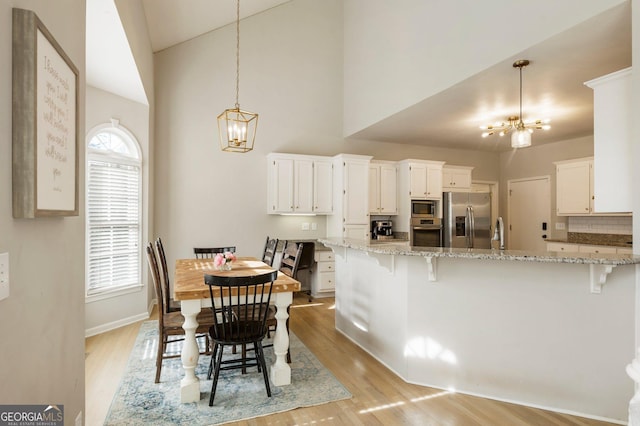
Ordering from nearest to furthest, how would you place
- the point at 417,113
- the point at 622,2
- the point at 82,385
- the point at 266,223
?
the point at 82,385 < the point at 622,2 < the point at 417,113 < the point at 266,223

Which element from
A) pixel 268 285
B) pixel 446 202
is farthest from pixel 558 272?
pixel 446 202

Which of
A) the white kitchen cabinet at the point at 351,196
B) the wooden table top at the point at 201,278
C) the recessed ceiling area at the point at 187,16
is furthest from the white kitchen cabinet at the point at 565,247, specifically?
the recessed ceiling area at the point at 187,16

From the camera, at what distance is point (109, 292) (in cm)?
390

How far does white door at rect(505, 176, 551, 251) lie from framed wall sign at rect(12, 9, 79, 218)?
7.14 m

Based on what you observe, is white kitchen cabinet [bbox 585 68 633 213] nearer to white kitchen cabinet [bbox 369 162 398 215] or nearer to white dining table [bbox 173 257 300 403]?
white dining table [bbox 173 257 300 403]

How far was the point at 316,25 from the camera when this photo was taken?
595cm

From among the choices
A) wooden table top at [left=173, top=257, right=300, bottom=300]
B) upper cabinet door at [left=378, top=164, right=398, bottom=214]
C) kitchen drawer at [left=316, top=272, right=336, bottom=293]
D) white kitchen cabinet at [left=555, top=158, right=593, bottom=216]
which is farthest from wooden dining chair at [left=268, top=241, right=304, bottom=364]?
white kitchen cabinet at [left=555, top=158, right=593, bottom=216]

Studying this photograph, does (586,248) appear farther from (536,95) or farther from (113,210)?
(113,210)

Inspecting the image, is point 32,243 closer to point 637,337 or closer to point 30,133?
point 30,133

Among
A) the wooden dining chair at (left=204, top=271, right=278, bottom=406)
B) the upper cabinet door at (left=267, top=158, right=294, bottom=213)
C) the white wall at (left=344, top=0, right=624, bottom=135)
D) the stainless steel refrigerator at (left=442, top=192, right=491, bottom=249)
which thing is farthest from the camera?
the stainless steel refrigerator at (left=442, top=192, right=491, bottom=249)

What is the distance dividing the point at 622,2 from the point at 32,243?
3.63 m

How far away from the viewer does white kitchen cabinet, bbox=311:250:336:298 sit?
5438mm

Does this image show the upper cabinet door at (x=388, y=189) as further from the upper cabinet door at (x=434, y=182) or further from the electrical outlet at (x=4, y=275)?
the electrical outlet at (x=4, y=275)

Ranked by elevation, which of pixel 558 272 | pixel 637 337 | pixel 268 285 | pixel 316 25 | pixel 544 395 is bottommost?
pixel 544 395
